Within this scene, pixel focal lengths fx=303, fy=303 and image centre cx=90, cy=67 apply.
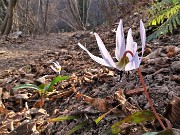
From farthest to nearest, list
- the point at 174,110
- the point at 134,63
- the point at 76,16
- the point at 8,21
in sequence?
the point at 76,16 → the point at 8,21 → the point at 174,110 → the point at 134,63

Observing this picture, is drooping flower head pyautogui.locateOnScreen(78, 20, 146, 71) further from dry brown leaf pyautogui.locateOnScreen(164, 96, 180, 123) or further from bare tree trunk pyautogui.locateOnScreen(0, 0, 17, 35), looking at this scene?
bare tree trunk pyautogui.locateOnScreen(0, 0, 17, 35)

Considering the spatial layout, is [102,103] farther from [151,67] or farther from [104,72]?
[104,72]

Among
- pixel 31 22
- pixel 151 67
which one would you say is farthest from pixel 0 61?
pixel 31 22

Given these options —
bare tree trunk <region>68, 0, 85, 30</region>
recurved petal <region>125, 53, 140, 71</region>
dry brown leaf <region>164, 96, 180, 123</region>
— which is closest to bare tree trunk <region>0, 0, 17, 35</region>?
bare tree trunk <region>68, 0, 85, 30</region>

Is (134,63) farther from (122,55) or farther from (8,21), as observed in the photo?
(8,21)

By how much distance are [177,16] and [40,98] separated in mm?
1230

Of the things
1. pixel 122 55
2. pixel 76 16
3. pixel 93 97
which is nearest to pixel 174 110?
pixel 122 55

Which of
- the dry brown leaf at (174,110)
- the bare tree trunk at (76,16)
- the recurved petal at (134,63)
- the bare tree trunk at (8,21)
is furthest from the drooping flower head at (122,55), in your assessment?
the bare tree trunk at (76,16)

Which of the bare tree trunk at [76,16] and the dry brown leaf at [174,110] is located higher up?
the bare tree trunk at [76,16]

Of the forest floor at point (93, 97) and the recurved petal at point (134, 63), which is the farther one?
the forest floor at point (93, 97)

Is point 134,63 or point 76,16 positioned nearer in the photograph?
point 134,63

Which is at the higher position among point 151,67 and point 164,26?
point 164,26

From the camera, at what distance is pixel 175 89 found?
1294 millimetres

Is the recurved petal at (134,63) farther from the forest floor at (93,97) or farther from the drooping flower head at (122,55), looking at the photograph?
the forest floor at (93,97)
